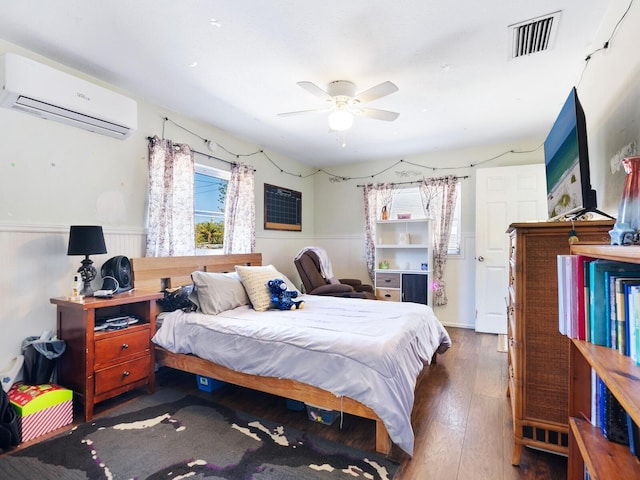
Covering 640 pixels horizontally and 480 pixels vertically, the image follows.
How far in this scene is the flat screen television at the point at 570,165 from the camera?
1.48m

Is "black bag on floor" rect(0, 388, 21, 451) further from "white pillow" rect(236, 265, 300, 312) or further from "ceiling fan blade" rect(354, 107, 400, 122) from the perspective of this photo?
"ceiling fan blade" rect(354, 107, 400, 122)

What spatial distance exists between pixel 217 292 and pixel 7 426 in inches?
57.4

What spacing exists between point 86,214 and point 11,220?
482 millimetres

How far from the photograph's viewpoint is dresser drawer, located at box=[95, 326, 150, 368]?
2281 mm

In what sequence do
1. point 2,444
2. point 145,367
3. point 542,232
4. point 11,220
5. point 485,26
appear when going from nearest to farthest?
point 542,232
point 2,444
point 485,26
point 11,220
point 145,367

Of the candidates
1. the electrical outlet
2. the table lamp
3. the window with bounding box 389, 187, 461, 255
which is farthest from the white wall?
the electrical outlet

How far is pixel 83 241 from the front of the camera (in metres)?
2.32

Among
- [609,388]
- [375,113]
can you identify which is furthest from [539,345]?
[375,113]

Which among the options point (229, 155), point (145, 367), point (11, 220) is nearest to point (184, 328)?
point (145, 367)

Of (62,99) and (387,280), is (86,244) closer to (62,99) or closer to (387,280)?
(62,99)

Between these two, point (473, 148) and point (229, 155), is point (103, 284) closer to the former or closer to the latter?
Result: point (229, 155)

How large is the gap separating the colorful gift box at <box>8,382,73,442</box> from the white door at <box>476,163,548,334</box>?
442 centimetres

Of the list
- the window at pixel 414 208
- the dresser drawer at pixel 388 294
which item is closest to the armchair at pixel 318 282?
the dresser drawer at pixel 388 294

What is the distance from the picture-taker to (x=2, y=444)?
6.18 ft
